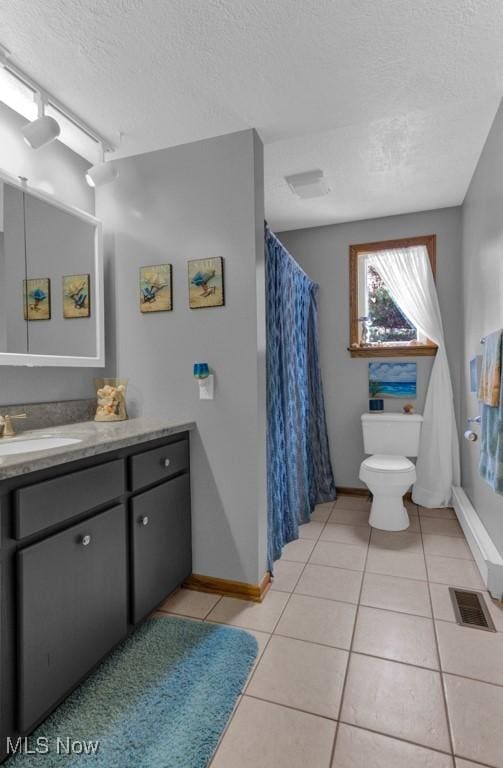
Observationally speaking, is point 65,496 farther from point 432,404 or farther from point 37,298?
point 432,404

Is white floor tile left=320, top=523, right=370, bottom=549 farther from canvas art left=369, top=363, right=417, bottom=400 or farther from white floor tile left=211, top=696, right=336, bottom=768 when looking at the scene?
white floor tile left=211, top=696, right=336, bottom=768

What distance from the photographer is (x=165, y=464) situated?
6.13 ft

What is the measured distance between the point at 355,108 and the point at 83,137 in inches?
53.7

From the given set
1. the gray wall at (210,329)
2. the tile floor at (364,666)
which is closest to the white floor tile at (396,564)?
the tile floor at (364,666)


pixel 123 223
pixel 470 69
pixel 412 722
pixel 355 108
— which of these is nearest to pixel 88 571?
pixel 412 722

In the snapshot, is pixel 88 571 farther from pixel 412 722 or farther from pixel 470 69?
pixel 470 69

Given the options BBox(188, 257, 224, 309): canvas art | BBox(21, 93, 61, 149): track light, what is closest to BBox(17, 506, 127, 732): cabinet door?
BBox(188, 257, 224, 309): canvas art

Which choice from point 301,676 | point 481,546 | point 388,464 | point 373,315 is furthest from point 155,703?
point 373,315

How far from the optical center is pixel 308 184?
2.69 metres

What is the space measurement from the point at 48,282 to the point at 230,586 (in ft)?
5.85

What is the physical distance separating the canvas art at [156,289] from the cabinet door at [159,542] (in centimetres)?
91

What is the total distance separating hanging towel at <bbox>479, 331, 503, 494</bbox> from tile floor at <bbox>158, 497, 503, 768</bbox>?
2.15 feet

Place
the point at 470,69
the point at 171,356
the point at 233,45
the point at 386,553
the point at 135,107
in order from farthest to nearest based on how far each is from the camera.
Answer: the point at 386,553 → the point at 171,356 → the point at 135,107 → the point at 470,69 → the point at 233,45

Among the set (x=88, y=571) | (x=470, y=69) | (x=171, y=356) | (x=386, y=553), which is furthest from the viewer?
(x=386, y=553)
